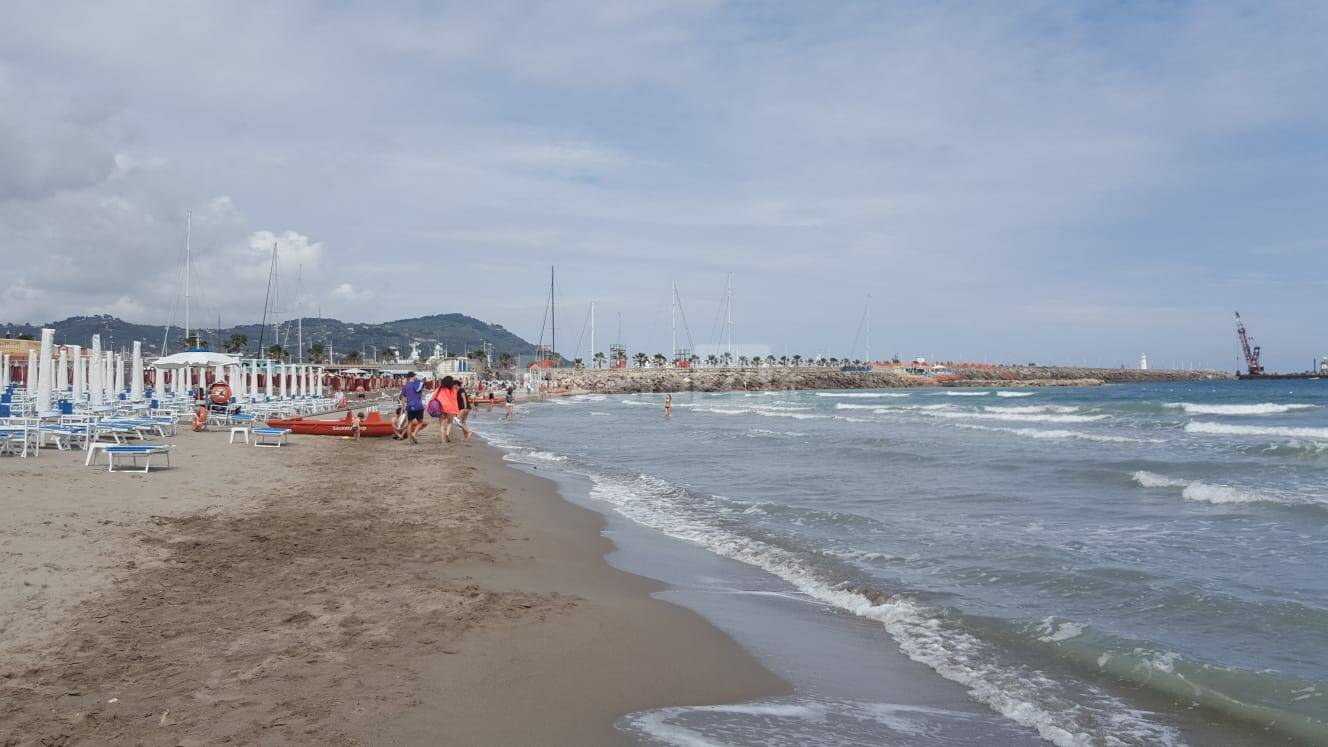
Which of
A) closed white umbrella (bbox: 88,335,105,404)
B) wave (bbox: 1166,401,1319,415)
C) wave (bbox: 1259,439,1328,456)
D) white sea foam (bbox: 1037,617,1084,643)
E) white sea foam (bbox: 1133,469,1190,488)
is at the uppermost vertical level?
closed white umbrella (bbox: 88,335,105,404)

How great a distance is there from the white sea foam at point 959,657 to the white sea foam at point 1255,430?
22.9m

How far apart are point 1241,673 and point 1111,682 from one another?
850mm

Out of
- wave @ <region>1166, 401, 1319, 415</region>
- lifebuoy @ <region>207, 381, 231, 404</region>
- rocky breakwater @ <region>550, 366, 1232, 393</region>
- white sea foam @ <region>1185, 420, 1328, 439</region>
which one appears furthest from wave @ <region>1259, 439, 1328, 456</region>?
rocky breakwater @ <region>550, 366, 1232, 393</region>

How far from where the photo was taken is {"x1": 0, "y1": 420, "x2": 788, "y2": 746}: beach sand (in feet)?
12.7

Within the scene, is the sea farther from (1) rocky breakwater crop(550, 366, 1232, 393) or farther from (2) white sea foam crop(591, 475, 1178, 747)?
(1) rocky breakwater crop(550, 366, 1232, 393)

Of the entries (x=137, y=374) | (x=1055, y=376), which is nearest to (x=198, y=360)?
(x=137, y=374)

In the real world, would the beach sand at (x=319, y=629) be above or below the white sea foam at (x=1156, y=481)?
above

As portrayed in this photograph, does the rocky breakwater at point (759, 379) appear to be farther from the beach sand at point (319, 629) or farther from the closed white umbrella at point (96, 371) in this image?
the beach sand at point (319, 629)

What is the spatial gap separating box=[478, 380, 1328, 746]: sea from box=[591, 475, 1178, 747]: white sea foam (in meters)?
0.02

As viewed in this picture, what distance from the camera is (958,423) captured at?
32.5 meters

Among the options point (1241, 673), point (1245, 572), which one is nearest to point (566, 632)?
point (1241, 673)

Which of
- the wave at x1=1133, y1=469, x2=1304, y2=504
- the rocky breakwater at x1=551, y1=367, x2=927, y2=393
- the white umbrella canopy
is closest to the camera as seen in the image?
the wave at x1=1133, y1=469, x2=1304, y2=504

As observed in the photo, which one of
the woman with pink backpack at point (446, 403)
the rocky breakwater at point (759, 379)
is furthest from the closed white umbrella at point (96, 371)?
the rocky breakwater at point (759, 379)

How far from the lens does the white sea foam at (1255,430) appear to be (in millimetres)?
25797
